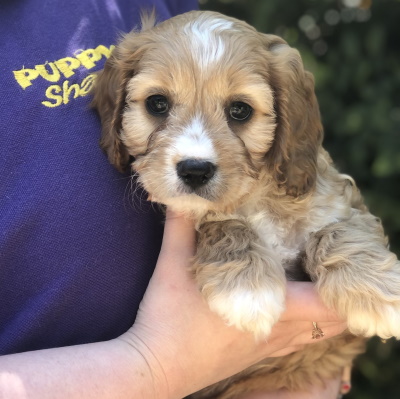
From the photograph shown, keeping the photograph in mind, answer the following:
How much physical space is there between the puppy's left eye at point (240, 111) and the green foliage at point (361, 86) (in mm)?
1301

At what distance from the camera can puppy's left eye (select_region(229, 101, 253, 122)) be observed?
2.46m

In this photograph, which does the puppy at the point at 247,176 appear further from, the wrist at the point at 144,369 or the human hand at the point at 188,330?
the wrist at the point at 144,369

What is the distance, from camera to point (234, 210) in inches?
104

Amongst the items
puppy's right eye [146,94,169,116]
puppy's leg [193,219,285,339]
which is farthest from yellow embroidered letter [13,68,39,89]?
puppy's leg [193,219,285,339]

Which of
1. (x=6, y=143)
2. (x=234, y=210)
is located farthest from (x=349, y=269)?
(x=6, y=143)

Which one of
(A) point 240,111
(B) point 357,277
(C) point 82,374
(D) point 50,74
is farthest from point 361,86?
(C) point 82,374

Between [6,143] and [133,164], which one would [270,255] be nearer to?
[133,164]

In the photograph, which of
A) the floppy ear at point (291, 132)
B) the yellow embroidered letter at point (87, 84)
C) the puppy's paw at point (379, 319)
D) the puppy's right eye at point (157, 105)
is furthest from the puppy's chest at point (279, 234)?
the yellow embroidered letter at point (87, 84)

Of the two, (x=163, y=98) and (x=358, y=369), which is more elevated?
(x=163, y=98)

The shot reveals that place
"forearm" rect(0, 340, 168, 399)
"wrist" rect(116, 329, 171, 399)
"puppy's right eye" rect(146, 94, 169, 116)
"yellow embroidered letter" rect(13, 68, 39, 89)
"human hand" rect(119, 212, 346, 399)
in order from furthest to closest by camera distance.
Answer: "puppy's right eye" rect(146, 94, 169, 116), "yellow embroidered letter" rect(13, 68, 39, 89), "human hand" rect(119, 212, 346, 399), "wrist" rect(116, 329, 171, 399), "forearm" rect(0, 340, 168, 399)

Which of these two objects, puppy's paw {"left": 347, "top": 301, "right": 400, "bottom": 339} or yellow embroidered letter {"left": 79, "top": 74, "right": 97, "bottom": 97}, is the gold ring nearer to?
puppy's paw {"left": 347, "top": 301, "right": 400, "bottom": 339}

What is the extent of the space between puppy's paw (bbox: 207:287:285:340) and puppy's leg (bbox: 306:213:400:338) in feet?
0.71

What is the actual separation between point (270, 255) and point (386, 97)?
1.60 m

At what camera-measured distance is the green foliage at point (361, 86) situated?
11.9ft
